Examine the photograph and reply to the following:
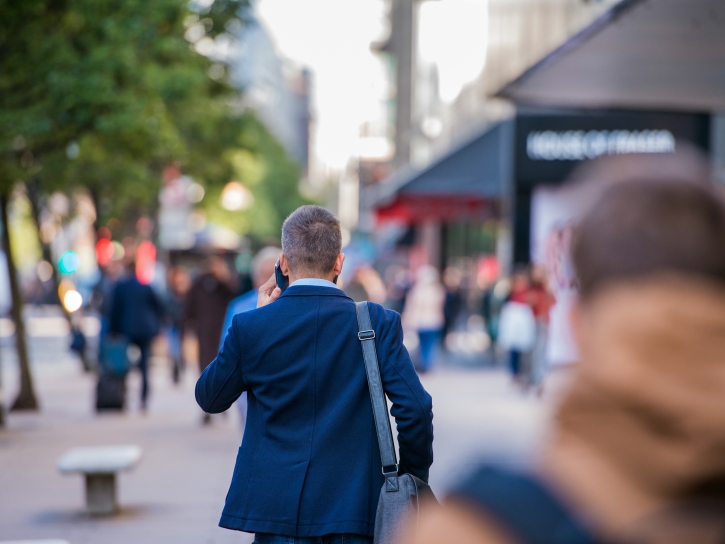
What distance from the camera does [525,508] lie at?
1307 mm

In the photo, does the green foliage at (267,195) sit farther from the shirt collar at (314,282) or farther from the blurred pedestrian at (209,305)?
the shirt collar at (314,282)

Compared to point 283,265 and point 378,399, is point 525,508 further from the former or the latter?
point 283,265

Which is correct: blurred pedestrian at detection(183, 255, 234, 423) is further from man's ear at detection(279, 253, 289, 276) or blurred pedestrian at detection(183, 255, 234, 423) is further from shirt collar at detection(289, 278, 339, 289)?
shirt collar at detection(289, 278, 339, 289)

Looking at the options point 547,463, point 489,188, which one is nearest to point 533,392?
point 489,188

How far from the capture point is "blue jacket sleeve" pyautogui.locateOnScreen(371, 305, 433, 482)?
3.17 meters

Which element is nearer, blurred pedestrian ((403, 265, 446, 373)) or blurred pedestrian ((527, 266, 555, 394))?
blurred pedestrian ((527, 266, 555, 394))

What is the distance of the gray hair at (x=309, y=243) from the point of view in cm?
334

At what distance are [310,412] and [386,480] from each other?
325 millimetres

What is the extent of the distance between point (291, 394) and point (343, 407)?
6.7 inches

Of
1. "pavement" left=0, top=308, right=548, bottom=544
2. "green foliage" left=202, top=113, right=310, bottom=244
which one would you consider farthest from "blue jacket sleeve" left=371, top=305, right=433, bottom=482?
"green foliage" left=202, top=113, right=310, bottom=244

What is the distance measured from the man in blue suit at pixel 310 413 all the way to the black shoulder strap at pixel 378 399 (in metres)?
0.04

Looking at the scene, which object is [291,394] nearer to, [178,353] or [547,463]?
[547,463]

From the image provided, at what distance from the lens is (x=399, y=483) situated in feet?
9.99

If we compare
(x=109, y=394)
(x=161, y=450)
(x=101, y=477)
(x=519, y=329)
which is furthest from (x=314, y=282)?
(x=519, y=329)
